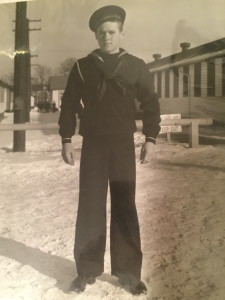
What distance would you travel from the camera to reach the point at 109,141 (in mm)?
1066

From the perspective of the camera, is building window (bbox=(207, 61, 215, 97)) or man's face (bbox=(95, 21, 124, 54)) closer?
man's face (bbox=(95, 21, 124, 54))

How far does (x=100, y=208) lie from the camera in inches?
43.4

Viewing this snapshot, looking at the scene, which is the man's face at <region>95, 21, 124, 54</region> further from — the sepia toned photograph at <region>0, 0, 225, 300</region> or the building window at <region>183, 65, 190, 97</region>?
the building window at <region>183, 65, 190, 97</region>

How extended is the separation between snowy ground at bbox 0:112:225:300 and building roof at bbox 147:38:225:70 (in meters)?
0.28

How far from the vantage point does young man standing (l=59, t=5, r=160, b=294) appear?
1.06m

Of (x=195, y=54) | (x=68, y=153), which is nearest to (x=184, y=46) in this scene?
(x=195, y=54)

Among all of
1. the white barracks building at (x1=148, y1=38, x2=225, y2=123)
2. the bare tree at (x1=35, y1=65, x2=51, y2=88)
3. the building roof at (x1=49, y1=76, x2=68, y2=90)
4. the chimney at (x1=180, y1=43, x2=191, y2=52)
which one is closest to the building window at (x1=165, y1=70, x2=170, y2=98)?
the white barracks building at (x1=148, y1=38, x2=225, y2=123)

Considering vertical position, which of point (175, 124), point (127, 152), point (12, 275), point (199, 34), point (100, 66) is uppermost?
point (199, 34)

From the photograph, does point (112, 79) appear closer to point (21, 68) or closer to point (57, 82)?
point (57, 82)

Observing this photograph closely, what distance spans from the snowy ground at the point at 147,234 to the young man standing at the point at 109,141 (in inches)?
3.0

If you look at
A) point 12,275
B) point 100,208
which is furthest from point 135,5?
point 12,275

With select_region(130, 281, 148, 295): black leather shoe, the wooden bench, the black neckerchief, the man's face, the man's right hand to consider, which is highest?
the man's face

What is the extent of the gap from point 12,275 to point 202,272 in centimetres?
63

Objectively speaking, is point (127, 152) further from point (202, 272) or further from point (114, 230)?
point (202, 272)
